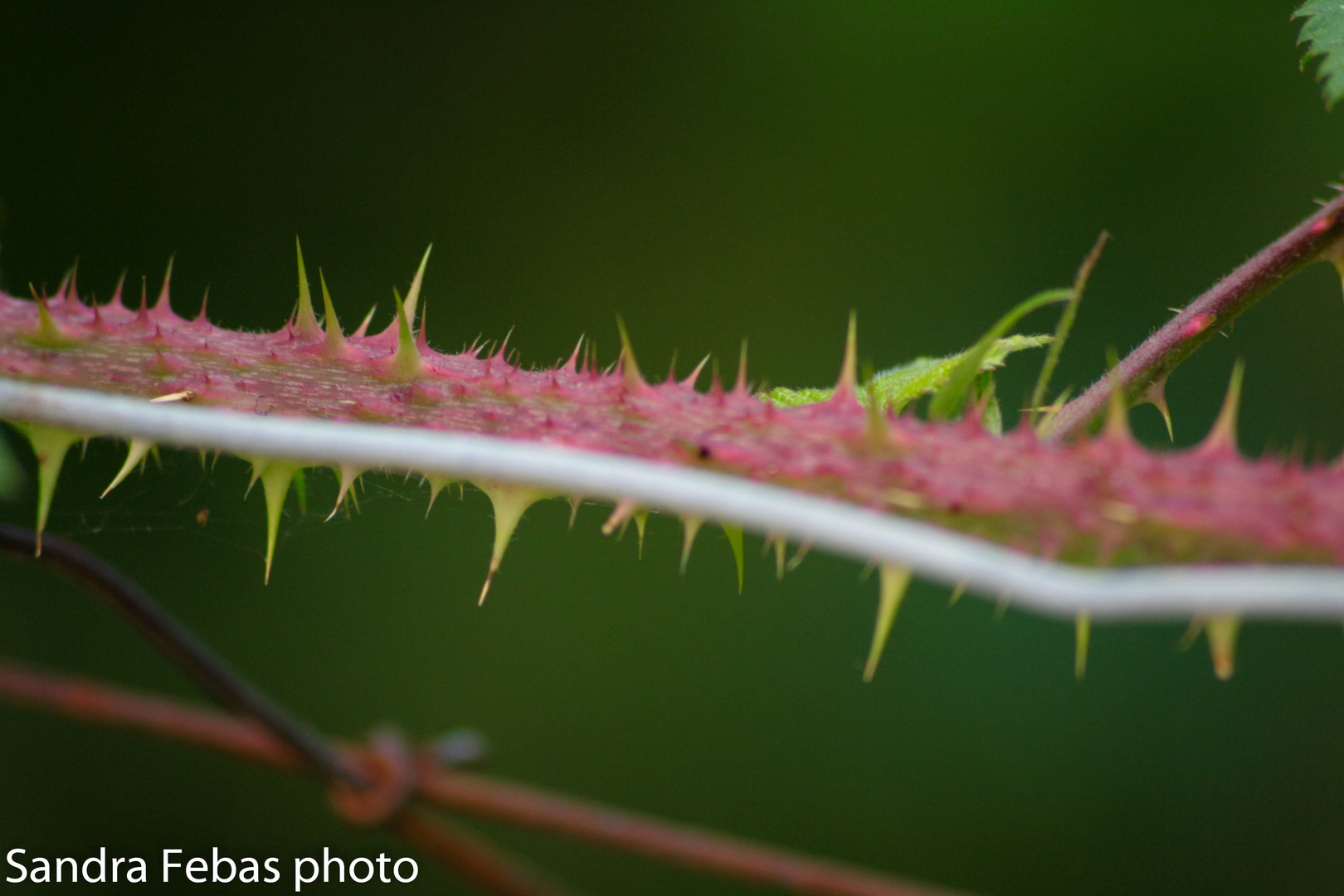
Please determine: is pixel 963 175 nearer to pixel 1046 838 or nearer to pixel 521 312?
pixel 521 312

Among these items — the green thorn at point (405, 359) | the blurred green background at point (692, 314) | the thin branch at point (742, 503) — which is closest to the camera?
the thin branch at point (742, 503)

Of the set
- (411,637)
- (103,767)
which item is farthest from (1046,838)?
(103,767)

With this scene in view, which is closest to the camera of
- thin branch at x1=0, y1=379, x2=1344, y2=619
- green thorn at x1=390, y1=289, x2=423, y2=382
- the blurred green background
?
thin branch at x1=0, y1=379, x2=1344, y2=619

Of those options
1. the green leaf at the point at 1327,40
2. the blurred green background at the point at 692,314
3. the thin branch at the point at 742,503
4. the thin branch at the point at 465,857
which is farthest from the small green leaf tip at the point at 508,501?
the blurred green background at the point at 692,314

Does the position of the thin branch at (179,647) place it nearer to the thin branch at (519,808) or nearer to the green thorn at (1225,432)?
the thin branch at (519,808)

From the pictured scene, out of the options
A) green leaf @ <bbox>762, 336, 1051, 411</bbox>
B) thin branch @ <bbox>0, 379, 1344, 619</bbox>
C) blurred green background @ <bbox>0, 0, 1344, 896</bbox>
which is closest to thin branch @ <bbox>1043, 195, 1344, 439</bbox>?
green leaf @ <bbox>762, 336, 1051, 411</bbox>

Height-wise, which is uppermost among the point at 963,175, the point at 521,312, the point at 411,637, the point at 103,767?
the point at 963,175

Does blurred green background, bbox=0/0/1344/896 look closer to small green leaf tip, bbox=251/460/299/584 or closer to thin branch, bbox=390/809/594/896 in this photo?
thin branch, bbox=390/809/594/896
